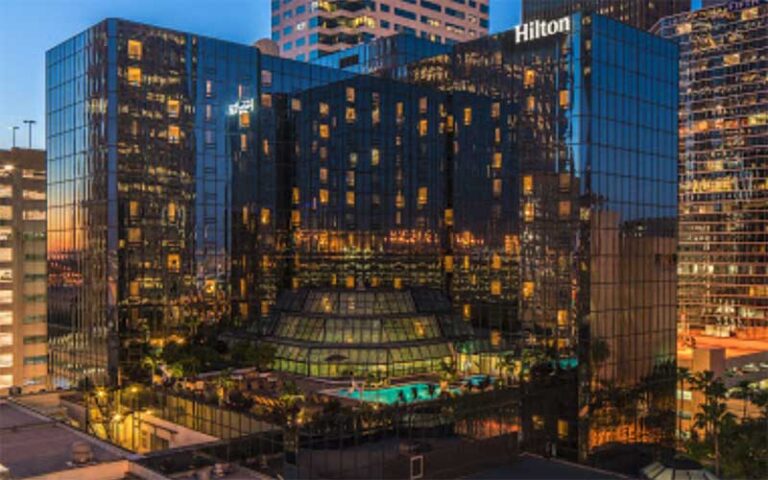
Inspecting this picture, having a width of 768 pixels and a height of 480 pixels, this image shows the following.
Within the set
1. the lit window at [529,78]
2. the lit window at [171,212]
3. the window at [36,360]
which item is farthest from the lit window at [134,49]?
the window at [36,360]

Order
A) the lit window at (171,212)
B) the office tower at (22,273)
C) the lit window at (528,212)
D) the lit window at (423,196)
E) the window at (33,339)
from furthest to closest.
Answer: the window at (33,339) → the office tower at (22,273) → the lit window at (423,196) → the lit window at (171,212) → the lit window at (528,212)

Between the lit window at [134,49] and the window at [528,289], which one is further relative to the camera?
the lit window at [134,49]

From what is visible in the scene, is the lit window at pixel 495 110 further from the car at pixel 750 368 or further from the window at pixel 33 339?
the window at pixel 33 339

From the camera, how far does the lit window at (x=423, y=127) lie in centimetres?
11625

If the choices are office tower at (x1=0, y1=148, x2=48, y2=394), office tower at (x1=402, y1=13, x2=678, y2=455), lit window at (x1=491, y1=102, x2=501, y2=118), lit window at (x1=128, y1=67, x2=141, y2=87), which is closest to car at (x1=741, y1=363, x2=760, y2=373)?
office tower at (x1=402, y1=13, x2=678, y2=455)

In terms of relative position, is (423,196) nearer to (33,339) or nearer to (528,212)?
(528,212)

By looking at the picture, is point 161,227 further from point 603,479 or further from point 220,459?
point 603,479

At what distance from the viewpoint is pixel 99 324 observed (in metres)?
92.7

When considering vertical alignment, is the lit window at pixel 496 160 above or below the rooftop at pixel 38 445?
above

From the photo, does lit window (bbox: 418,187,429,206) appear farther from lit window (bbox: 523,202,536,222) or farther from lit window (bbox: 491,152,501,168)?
lit window (bbox: 523,202,536,222)

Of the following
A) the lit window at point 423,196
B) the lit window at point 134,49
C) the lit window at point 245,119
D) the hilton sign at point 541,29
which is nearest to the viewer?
the hilton sign at point 541,29

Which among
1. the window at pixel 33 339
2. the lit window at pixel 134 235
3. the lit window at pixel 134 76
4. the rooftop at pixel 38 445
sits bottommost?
the window at pixel 33 339

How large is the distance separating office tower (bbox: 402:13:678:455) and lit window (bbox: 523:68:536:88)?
164 mm

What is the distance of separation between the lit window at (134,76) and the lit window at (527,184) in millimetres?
47010
